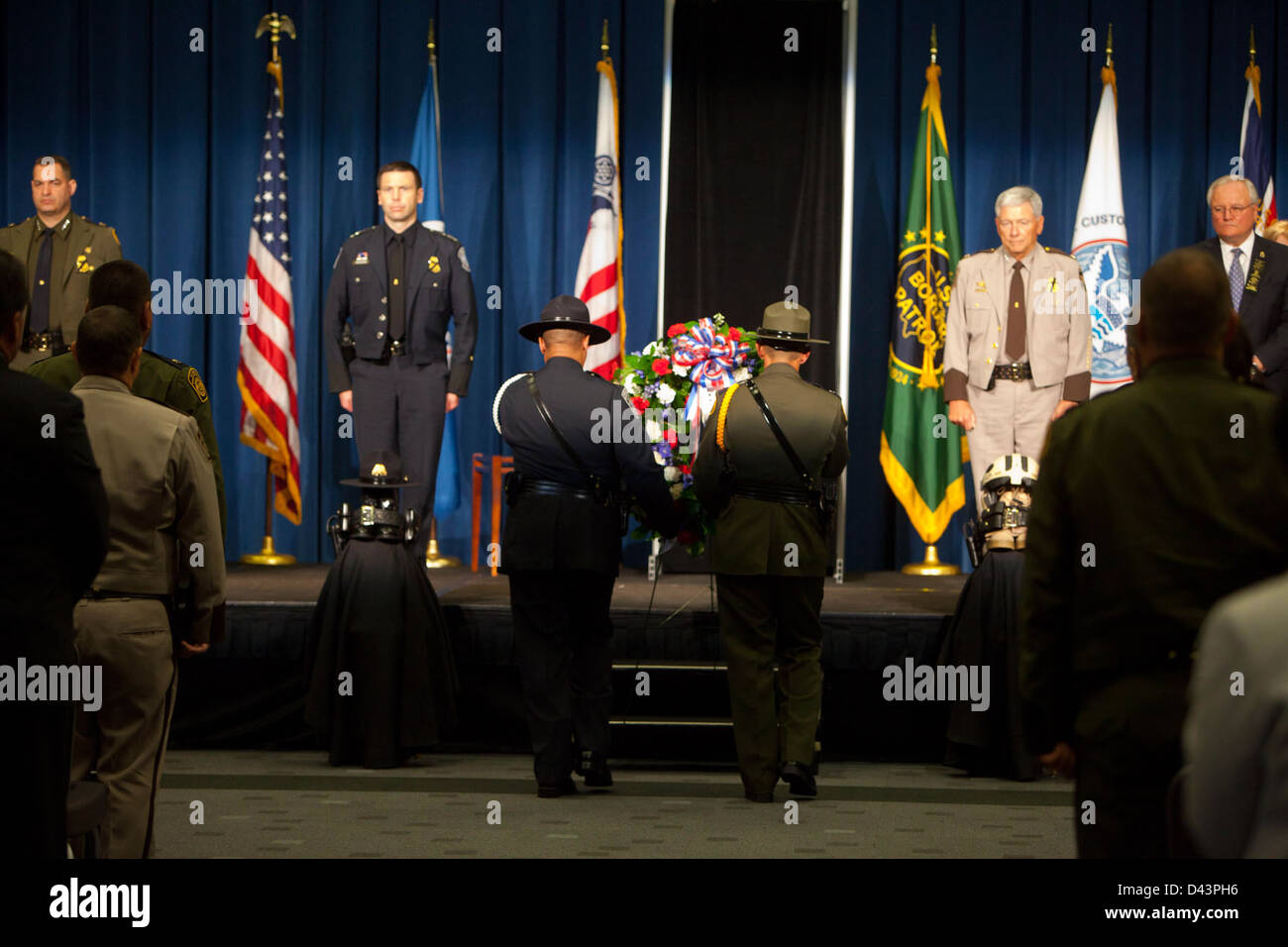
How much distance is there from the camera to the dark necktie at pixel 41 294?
7.02 metres

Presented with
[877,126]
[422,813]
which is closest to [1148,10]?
[877,126]

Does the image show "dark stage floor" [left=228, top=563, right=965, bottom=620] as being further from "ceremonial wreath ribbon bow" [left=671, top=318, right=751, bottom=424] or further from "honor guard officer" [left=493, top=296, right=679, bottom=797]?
Result: "ceremonial wreath ribbon bow" [left=671, top=318, right=751, bottom=424]

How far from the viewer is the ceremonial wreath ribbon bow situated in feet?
18.1

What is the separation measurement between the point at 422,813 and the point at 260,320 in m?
4.20

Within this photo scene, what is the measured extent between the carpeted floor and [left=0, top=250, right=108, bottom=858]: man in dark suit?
1.64m

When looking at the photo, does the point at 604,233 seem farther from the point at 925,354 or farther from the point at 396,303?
the point at 925,354

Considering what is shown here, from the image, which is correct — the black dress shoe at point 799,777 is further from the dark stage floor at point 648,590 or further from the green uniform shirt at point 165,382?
the green uniform shirt at point 165,382

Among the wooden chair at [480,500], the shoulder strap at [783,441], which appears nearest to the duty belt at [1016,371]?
the shoulder strap at [783,441]

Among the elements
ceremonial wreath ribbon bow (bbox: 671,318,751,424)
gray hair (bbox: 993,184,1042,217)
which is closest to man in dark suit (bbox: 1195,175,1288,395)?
gray hair (bbox: 993,184,1042,217)

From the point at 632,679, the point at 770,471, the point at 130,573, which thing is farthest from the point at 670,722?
the point at 130,573

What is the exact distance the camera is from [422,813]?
15.3 feet

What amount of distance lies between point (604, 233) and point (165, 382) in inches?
174

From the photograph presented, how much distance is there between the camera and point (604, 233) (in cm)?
798

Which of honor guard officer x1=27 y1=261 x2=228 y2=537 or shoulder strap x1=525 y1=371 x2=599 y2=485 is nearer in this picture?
honor guard officer x1=27 y1=261 x2=228 y2=537
